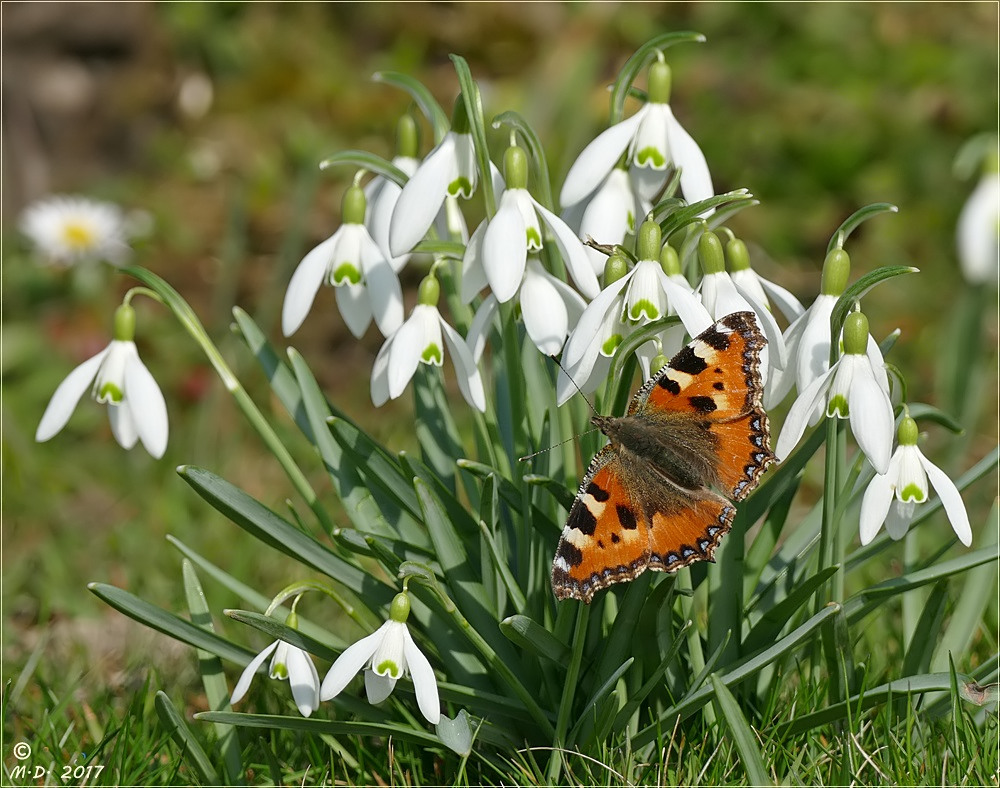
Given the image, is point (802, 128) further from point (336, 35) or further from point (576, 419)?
point (576, 419)

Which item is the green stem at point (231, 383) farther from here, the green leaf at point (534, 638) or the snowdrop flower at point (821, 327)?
the snowdrop flower at point (821, 327)

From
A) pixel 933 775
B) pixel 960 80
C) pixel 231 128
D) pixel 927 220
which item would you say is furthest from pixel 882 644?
pixel 231 128

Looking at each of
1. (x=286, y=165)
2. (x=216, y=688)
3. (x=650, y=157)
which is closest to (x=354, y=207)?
(x=650, y=157)

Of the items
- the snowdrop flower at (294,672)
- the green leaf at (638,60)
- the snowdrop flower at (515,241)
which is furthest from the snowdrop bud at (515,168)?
the snowdrop flower at (294,672)

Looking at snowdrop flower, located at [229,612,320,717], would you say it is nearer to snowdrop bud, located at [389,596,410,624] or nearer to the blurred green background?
snowdrop bud, located at [389,596,410,624]

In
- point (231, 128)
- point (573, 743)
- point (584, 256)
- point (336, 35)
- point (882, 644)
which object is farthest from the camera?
point (336, 35)

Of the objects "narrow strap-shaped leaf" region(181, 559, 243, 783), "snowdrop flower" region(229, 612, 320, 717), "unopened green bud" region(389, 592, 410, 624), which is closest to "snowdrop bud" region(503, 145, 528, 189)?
"unopened green bud" region(389, 592, 410, 624)
